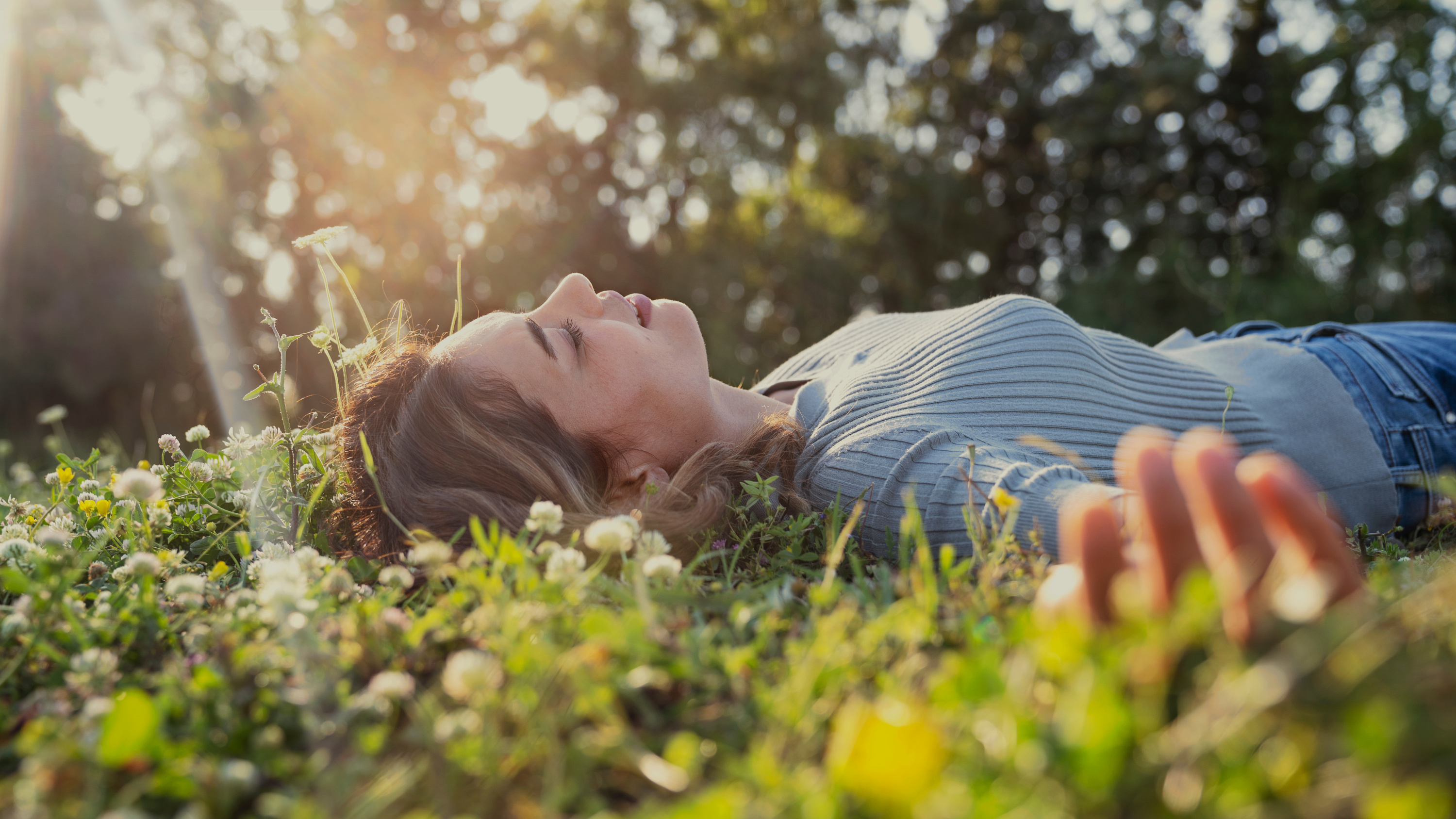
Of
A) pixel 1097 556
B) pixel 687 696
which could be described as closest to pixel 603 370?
pixel 687 696

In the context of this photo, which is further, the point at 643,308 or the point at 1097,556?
the point at 643,308

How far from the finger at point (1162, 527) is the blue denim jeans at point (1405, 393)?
2400 millimetres

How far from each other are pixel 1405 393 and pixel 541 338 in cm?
284

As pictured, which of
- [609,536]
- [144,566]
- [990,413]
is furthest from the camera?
Result: [990,413]

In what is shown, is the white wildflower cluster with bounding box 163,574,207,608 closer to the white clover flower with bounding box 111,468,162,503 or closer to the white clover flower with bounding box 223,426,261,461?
the white clover flower with bounding box 111,468,162,503

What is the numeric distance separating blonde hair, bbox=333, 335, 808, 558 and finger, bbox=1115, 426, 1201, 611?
1.40 metres

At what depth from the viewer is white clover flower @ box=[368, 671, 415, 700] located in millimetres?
988

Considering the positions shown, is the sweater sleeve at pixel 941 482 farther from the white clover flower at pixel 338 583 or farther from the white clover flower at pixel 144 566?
the white clover flower at pixel 144 566

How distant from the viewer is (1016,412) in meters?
2.29

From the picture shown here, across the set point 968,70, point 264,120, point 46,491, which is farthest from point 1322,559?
point 968,70

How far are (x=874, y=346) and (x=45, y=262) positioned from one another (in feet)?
47.4

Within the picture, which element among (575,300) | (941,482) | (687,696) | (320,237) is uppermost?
(320,237)

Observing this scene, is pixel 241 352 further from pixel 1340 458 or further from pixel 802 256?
pixel 1340 458

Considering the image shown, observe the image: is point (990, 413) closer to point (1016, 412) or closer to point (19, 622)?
point (1016, 412)
